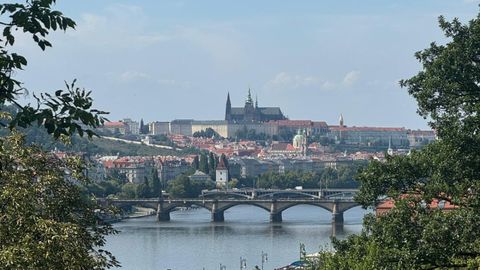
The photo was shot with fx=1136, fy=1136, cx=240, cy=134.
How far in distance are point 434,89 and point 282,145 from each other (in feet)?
425

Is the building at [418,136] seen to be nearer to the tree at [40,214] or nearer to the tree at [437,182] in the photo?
the tree at [437,182]

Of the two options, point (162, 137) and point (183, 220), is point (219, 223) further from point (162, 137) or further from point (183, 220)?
point (162, 137)

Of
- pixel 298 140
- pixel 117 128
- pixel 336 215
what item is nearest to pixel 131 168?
pixel 336 215

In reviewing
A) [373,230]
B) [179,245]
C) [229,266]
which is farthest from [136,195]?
[373,230]

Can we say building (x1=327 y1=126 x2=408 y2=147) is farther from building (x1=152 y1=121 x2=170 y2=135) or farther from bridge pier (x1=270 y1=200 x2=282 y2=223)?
bridge pier (x1=270 y1=200 x2=282 y2=223)

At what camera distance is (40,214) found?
270 inches

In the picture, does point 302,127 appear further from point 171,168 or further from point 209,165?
point 209,165

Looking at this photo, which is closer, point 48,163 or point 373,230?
point 48,163

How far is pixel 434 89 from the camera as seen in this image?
8.77 meters

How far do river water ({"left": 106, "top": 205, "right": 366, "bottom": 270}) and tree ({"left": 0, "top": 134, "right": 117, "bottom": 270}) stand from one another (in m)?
20.7

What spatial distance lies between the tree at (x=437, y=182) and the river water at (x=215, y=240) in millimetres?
19318

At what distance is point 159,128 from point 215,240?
11434 cm

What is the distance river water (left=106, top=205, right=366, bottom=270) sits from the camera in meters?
34.9

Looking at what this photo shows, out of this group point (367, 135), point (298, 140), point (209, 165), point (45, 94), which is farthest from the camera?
point (367, 135)
